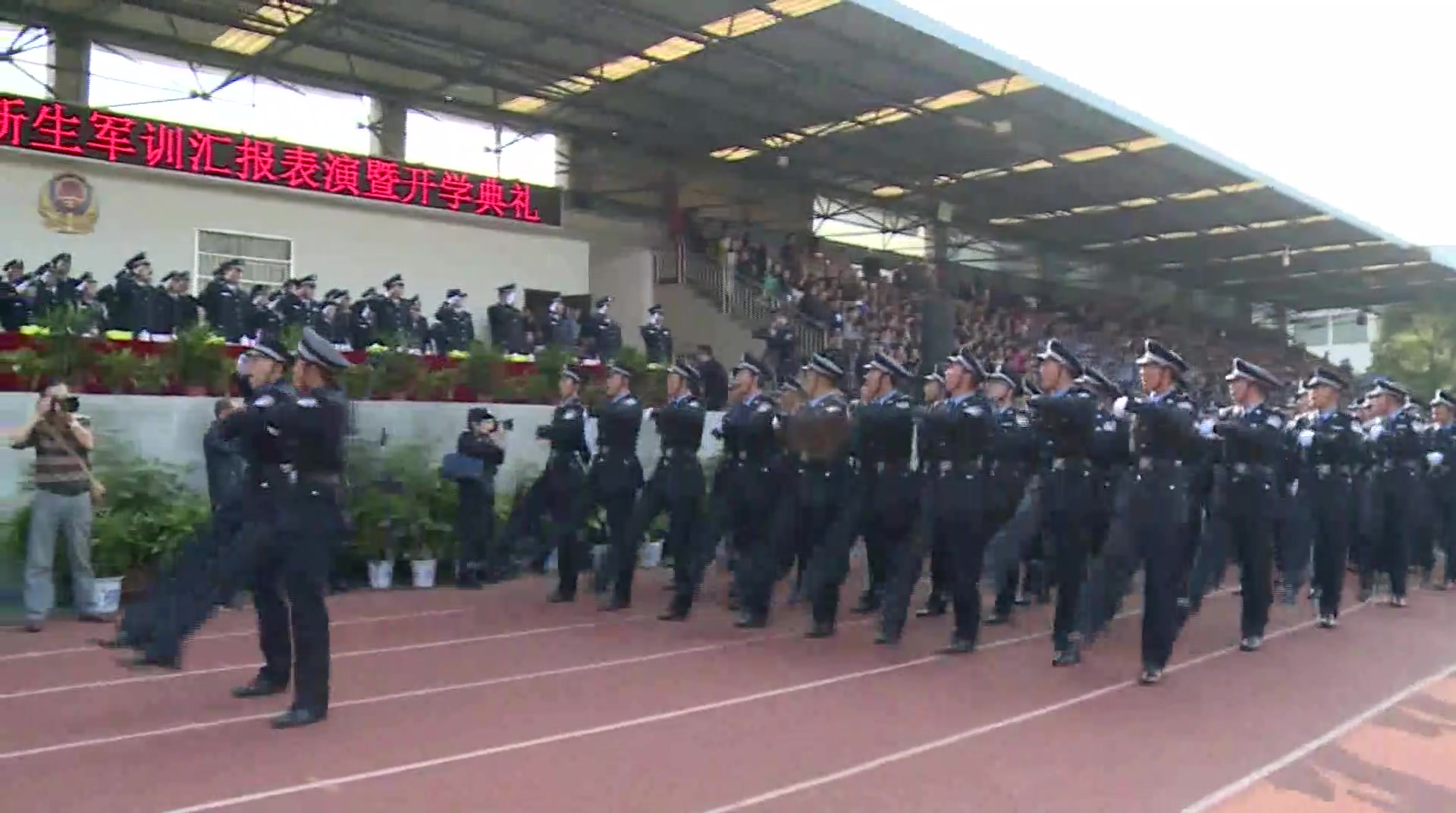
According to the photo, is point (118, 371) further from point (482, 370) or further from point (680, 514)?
point (680, 514)

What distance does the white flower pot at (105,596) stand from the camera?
8047 mm

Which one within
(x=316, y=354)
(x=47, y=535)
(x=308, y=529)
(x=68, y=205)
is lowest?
(x=47, y=535)

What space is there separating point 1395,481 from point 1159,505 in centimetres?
461

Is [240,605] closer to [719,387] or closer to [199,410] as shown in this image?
[199,410]

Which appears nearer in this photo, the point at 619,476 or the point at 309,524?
the point at 309,524

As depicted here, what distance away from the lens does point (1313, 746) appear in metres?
5.46

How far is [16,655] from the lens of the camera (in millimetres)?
6828

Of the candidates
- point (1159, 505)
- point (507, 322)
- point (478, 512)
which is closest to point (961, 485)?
point (1159, 505)

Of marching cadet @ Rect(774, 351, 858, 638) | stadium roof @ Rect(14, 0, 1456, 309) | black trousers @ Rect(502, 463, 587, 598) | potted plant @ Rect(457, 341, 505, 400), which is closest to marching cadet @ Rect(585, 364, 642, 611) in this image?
black trousers @ Rect(502, 463, 587, 598)

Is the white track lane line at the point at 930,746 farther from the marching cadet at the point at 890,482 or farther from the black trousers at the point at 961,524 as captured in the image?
the marching cadet at the point at 890,482

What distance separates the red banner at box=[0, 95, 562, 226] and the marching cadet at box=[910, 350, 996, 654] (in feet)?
39.3

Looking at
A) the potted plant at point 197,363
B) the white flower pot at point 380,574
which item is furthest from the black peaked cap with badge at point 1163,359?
the potted plant at point 197,363

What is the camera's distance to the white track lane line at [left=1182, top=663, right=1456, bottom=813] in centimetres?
461

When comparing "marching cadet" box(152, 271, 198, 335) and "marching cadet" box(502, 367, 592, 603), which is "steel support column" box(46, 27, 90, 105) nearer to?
"marching cadet" box(152, 271, 198, 335)
